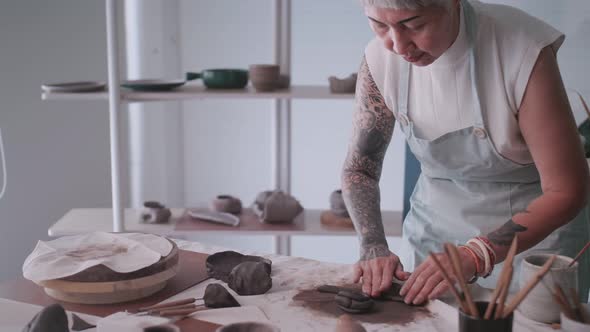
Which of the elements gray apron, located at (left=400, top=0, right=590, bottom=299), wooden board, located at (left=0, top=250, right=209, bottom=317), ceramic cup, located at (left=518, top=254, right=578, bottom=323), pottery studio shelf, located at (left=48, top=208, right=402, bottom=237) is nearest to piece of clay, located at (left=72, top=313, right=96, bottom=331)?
wooden board, located at (left=0, top=250, right=209, bottom=317)

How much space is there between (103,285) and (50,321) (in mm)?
229

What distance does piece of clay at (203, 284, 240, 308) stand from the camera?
1.52 metres

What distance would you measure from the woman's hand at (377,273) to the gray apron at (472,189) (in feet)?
1.28

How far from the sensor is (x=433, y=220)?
2057 millimetres

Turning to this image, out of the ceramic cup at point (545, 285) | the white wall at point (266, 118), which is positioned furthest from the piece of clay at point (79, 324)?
the white wall at point (266, 118)

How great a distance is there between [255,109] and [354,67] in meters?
0.65

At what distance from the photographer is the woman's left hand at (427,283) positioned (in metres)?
1.51

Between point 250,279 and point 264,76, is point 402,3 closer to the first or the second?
point 250,279

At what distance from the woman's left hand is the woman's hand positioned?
0.05 metres

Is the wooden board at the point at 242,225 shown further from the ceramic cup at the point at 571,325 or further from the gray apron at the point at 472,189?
the ceramic cup at the point at 571,325

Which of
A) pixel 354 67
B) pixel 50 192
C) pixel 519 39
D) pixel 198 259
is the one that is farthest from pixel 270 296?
pixel 50 192

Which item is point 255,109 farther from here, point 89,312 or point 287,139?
point 89,312

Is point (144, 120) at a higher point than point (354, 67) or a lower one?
lower

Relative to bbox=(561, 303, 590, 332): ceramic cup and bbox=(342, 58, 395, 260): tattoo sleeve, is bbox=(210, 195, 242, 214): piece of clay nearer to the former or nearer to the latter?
bbox=(342, 58, 395, 260): tattoo sleeve
